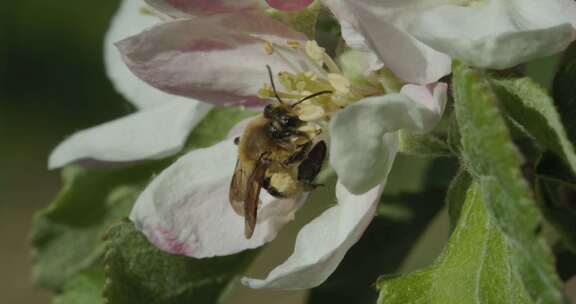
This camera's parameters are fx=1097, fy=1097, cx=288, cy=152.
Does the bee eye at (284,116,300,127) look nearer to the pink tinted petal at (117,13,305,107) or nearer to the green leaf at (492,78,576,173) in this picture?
the pink tinted petal at (117,13,305,107)

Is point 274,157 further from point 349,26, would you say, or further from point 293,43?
point 349,26

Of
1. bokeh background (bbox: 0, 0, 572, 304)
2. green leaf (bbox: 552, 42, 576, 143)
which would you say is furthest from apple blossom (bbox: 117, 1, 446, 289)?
bokeh background (bbox: 0, 0, 572, 304)

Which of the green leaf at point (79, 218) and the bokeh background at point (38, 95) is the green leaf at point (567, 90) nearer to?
the green leaf at point (79, 218)

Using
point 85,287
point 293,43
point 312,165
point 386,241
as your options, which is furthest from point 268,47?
point 85,287

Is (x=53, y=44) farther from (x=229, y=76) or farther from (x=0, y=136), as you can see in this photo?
(x=229, y=76)

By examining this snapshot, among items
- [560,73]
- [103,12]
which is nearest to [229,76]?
[560,73]

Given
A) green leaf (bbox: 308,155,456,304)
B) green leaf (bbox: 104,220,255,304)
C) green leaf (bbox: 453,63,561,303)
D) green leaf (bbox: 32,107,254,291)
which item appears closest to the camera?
green leaf (bbox: 453,63,561,303)
